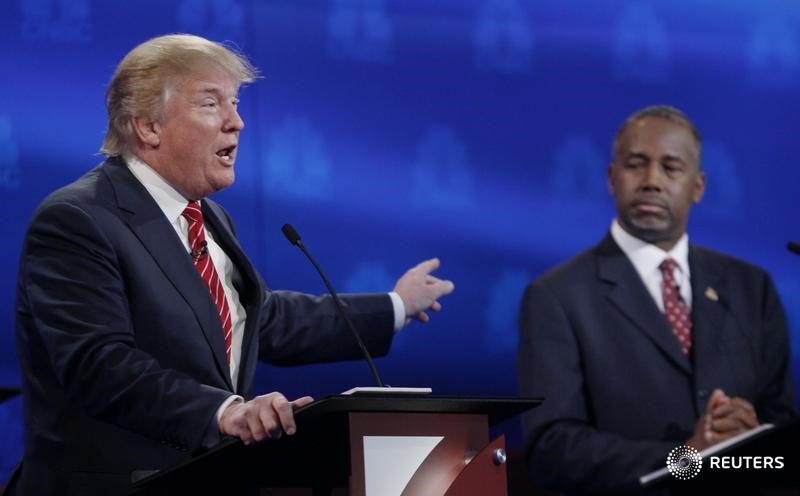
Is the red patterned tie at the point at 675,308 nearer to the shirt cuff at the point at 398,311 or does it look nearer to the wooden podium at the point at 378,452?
the shirt cuff at the point at 398,311

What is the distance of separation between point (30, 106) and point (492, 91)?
1461 millimetres

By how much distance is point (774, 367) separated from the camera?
307 centimetres

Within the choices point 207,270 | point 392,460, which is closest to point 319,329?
point 207,270

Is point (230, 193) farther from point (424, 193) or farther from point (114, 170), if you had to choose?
point (114, 170)

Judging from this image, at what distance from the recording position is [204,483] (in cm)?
214

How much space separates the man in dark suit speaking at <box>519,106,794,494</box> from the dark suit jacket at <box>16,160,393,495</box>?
0.76 meters

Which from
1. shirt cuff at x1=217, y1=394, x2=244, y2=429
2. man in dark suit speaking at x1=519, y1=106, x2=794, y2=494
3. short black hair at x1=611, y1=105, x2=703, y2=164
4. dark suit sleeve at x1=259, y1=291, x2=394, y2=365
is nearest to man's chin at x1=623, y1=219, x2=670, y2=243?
man in dark suit speaking at x1=519, y1=106, x2=794, y2=494

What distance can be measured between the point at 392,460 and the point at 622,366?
1.07 meters

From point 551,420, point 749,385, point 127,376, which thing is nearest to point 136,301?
point 127,376

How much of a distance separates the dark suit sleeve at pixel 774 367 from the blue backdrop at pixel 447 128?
2.50 ft

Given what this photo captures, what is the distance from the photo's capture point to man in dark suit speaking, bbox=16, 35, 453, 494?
7.47ft

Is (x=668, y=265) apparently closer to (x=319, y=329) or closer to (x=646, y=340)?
(x=646, y=340)

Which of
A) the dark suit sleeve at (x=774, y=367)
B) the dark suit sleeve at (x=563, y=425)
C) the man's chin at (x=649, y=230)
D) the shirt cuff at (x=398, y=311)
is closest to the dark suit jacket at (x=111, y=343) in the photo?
the shirt cuff at (x=398, y=311)

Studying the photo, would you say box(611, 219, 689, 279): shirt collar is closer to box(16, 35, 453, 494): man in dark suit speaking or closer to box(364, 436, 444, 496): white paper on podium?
box(16, 35, 453, 494): man in dark suit speaking
